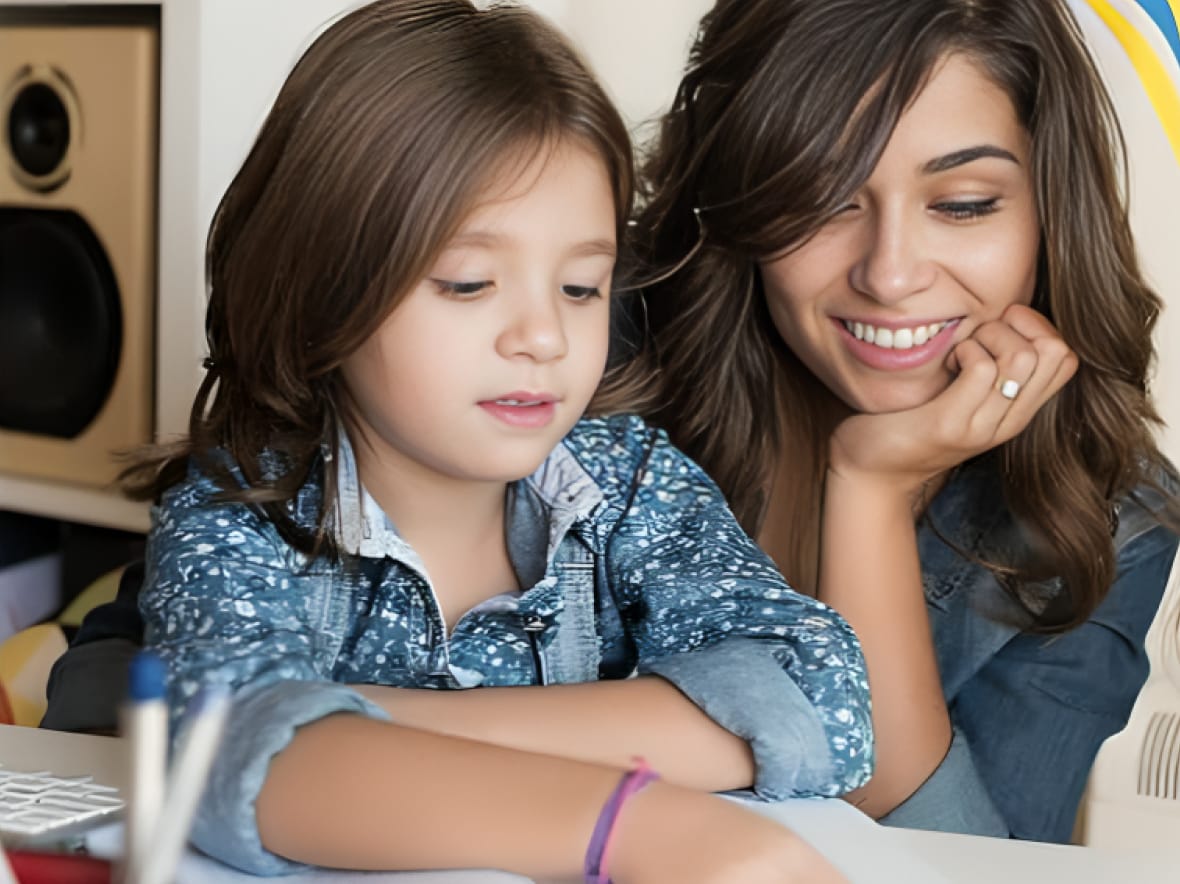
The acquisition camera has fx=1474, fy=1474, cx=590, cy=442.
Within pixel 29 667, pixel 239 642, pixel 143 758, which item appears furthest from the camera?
pixel 29 667

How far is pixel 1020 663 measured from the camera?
1.19 metres

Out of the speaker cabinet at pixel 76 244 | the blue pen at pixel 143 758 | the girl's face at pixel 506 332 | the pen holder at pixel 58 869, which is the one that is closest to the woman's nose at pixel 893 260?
the girl's face at pixel 506 332

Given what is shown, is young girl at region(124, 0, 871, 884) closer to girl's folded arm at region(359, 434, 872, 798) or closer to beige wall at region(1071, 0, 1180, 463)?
girl's folded arm at region(359, 434, 872, 798)

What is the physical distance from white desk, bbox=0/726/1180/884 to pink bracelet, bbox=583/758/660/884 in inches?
1.2

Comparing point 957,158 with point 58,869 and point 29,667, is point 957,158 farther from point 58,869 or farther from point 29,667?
point 29,667

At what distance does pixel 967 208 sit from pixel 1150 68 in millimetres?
306

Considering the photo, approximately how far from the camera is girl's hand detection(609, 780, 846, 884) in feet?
1.90

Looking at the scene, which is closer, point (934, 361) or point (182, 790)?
point (182, 790)

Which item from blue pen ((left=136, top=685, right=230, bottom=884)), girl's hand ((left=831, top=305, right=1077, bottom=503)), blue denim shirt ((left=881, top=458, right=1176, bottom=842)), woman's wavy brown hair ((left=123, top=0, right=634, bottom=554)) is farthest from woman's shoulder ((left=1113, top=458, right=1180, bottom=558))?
blue pen ((left=136, top=685, right=230, bottom=884))

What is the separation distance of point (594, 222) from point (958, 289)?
0.37m

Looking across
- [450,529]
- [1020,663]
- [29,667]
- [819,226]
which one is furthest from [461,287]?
[29,667]

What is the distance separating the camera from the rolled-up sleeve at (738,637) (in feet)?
2.53

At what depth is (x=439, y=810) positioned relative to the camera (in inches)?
24.7

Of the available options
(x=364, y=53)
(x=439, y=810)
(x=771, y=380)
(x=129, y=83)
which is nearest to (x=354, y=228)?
(x=364, y=53)
